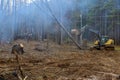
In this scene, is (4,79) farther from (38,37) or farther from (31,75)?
(38,37)

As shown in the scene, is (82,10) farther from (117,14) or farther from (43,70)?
(43,70)

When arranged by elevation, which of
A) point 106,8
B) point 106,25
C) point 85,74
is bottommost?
point 85,74

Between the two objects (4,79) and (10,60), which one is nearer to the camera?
(4,79)

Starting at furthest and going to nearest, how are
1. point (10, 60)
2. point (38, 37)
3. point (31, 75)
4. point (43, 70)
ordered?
point (38, 37)
point (10, 60)
point (43, 70)
point (31, 75)

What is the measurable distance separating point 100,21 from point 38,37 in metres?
6.51

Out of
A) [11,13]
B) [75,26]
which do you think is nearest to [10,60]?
[11,13]

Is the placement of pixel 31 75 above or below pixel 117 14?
below

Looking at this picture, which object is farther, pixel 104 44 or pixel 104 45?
pixel 104 44

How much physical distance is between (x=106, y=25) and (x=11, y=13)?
8363 millimetres

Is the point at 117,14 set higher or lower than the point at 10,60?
higher

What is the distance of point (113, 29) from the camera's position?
23438 mm

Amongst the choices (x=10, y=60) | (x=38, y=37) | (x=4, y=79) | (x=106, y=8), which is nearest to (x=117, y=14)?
(x=106, y=8)

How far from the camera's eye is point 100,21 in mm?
24219

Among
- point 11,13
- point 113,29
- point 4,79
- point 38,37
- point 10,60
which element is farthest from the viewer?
point 38,37
